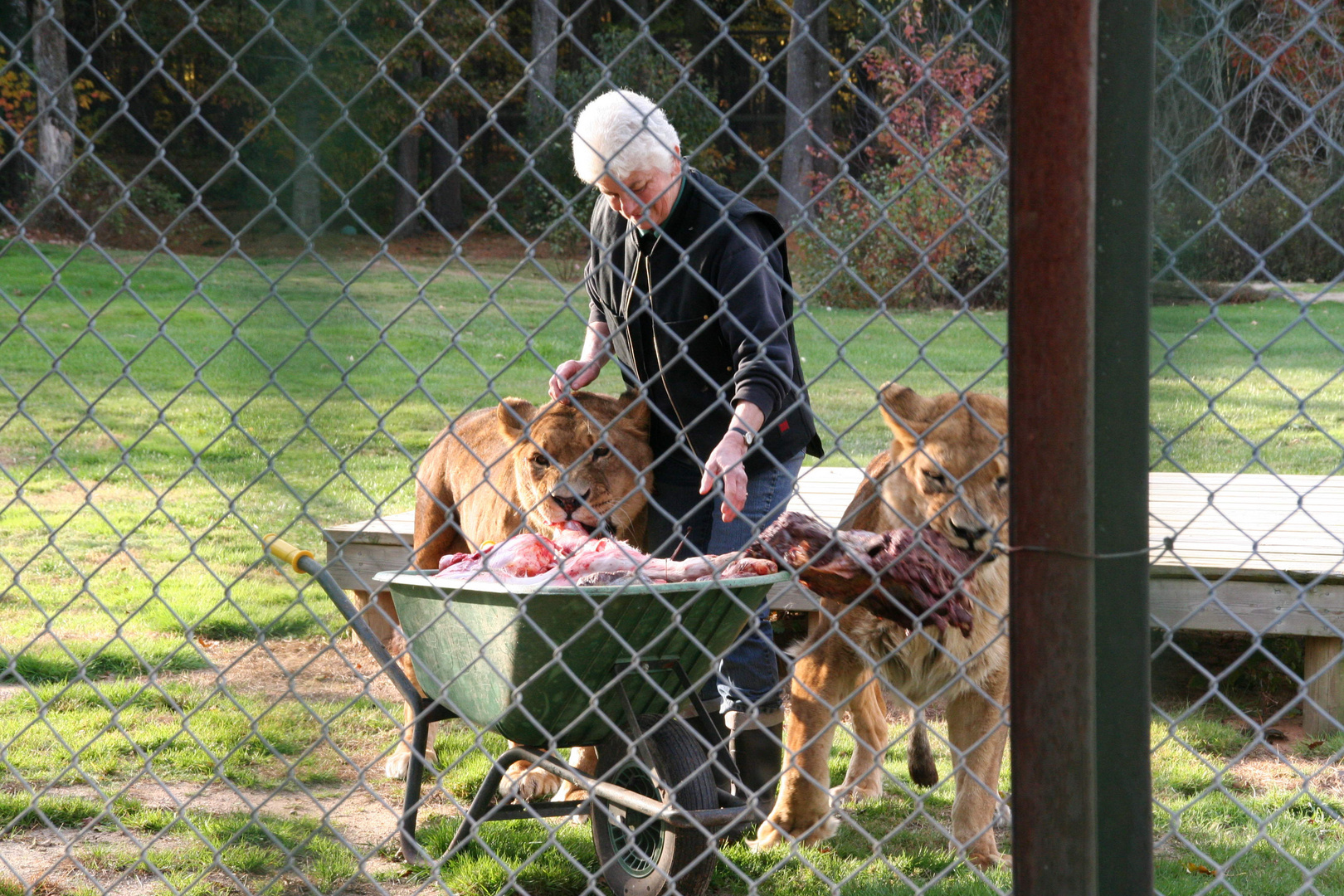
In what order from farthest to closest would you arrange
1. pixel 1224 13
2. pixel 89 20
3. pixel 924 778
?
1. pixel 89 20
2. pixel 924 778
3. pixel 1224 13

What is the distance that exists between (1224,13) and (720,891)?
2.85 metres

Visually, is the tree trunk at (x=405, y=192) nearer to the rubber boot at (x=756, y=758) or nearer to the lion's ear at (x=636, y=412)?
the lion's ear at (x=636, y=412)

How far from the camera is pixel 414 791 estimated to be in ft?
10.9

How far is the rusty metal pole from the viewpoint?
1523 mm

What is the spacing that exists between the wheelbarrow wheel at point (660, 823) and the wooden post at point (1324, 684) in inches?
105

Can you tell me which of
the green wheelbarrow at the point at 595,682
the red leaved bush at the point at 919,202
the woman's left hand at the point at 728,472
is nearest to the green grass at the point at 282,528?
the green wheelbarrow at the point at 595,682

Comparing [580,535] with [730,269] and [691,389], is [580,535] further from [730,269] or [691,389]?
[730,269]

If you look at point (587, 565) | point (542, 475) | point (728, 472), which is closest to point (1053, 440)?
point (728, 472)

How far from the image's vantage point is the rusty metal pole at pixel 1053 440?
152 cm

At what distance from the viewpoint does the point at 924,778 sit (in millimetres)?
4301

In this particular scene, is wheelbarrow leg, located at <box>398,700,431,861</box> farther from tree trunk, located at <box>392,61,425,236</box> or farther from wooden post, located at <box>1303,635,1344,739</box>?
wooden post, located at <box>1303,635,1344,739</box>

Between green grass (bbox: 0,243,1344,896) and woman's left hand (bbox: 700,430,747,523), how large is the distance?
35 centimetres

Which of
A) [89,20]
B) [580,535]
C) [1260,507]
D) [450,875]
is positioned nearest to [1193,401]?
[580,535]

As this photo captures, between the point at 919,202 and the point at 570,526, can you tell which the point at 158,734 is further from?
the point at 919,202
